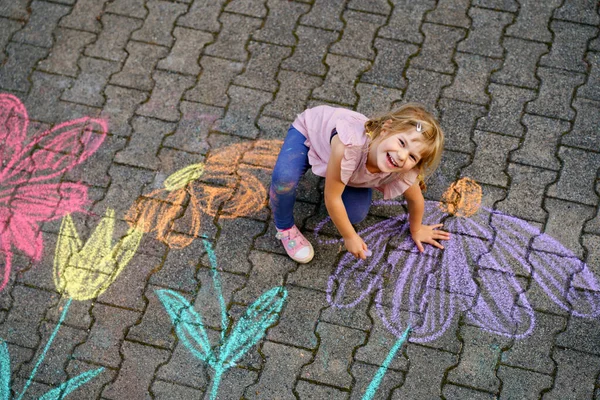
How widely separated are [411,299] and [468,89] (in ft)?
4.01

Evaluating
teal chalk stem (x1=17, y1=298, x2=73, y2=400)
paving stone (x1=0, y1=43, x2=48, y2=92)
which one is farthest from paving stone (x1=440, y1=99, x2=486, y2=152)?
paving stone (x1=0, y1=43, x2=48, y2=92)

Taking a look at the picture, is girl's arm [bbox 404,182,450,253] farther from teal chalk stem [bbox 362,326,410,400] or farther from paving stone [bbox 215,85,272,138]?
paving stone [bbox 215,85,272,138]

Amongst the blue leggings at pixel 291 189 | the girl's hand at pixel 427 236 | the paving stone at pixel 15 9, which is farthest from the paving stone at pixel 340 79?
the paving stone at pixel 15 9

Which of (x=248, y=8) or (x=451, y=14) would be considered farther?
(x=248, y=8)

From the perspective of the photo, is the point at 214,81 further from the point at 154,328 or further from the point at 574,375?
the point at 574,375

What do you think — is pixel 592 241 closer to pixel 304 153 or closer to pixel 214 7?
pixel 304 153

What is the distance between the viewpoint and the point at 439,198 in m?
3.39

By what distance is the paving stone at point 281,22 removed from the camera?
3955mm

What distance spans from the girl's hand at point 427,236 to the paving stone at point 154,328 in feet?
3.81

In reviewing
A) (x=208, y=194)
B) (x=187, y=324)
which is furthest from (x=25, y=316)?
(x=208, y=194)

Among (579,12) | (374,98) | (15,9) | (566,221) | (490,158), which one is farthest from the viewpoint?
(15,9)

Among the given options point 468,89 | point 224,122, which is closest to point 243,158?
point 224,122

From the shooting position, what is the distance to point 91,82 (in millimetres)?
3852

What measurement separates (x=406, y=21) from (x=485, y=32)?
43 centimetres
